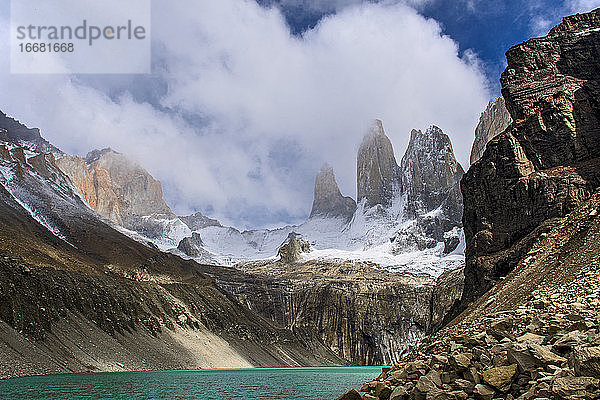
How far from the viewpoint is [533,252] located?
3928 cm

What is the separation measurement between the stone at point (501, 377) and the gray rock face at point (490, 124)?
184 metres

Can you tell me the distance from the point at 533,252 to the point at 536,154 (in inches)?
622

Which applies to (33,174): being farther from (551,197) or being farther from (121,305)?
(551,197)

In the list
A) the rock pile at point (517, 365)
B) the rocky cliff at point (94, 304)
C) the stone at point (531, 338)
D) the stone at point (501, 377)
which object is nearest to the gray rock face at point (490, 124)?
the rocky cliff at point (94, 304)

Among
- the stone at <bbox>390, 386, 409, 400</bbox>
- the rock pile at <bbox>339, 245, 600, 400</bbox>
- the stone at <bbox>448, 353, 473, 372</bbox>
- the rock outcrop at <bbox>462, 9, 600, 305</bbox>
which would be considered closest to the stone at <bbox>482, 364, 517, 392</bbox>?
the rock pile at <bbox>339, 245, 600, 400</bbox>

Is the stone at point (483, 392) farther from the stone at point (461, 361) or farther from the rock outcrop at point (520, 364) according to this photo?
the stone at point (461, 361)

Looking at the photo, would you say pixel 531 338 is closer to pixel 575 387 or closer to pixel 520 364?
pixel 520 364

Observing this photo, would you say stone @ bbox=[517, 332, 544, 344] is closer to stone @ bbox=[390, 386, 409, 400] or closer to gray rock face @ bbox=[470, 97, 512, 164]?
stone @ bbox=[390, 386, 409, 400]

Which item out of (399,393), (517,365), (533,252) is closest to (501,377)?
(517,365)

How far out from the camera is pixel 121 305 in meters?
88.0

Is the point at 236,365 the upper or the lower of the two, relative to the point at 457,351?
lower

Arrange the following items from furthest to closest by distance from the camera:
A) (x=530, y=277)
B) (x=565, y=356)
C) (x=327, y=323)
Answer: (x=327, y=323) < (x=530, y=277) < (x=565, y=356)

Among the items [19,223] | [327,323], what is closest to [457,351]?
[19,223]

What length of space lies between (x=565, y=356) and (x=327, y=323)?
156m
